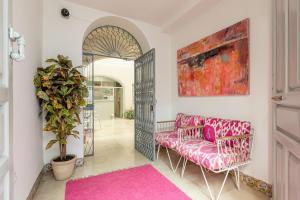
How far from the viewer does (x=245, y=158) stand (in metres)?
1.95

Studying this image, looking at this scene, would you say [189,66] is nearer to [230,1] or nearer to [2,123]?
[230,1]

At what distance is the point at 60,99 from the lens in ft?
6.98

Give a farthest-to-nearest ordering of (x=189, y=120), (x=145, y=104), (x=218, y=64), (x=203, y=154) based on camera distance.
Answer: (x=145, y=104), (x=189, y=120), (x=218, y=64), (x=203, y=154)

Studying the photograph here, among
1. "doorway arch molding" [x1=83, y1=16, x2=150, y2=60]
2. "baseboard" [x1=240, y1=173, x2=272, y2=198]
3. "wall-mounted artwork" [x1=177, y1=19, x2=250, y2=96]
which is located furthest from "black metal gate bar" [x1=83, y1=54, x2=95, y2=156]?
"baseboard" [x1=240, y1=173, x2=272, y2=198]

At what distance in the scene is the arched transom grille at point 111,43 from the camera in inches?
140

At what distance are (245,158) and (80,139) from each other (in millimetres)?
2575

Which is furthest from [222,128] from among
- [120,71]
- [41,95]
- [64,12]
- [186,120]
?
[120,71]

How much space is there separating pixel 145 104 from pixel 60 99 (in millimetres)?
1578

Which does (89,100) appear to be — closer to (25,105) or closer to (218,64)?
(25,105)

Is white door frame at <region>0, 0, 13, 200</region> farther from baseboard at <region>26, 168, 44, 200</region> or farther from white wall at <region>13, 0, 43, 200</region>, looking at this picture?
baseboard at <region>26, 168, 44, 200</region>

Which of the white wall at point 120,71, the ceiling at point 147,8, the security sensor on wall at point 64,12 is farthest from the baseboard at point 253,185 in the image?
the white wall at point 120,71

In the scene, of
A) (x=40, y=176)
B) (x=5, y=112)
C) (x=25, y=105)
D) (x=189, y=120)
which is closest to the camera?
(x=5, y=112)

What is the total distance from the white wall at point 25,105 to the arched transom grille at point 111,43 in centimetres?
137

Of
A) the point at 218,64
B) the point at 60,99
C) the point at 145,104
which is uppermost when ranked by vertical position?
the point at 218,64
